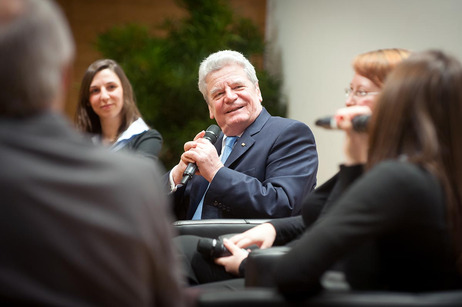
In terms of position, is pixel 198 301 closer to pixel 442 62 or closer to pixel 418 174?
pixel 418 174

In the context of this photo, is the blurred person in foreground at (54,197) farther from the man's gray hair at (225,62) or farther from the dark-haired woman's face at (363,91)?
the man's gray hair at (225,62)

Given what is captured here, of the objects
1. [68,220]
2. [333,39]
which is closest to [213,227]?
[68,220]

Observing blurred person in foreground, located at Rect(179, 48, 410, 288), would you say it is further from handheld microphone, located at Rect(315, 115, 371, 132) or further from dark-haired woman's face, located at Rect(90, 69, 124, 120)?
dark-haired woman's face, located at Rect(90, 69, 124, 120)

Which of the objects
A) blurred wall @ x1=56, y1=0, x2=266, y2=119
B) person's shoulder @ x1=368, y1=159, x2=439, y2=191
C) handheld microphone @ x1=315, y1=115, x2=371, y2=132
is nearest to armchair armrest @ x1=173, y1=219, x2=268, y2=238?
handheld microphone @ x1=315, y1=115, x2=371, y2=132

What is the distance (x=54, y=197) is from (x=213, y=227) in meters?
1.29

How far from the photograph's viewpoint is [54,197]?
33.4 inches

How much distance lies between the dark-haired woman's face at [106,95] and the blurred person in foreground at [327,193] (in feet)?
5.56

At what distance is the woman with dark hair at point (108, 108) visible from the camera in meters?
3.43

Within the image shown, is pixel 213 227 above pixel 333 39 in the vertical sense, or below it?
below

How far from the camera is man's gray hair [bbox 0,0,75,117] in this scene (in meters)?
0.86

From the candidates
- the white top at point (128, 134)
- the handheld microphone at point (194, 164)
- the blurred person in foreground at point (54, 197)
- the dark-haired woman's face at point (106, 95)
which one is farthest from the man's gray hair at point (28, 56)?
the dark-haired woman's face at point (106, 95)

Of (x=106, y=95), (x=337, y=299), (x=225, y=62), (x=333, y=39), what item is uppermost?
(x=333, y=39)

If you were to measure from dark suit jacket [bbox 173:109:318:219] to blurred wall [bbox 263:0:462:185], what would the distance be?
0.67 metres

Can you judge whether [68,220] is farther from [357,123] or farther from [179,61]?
[179,61]
